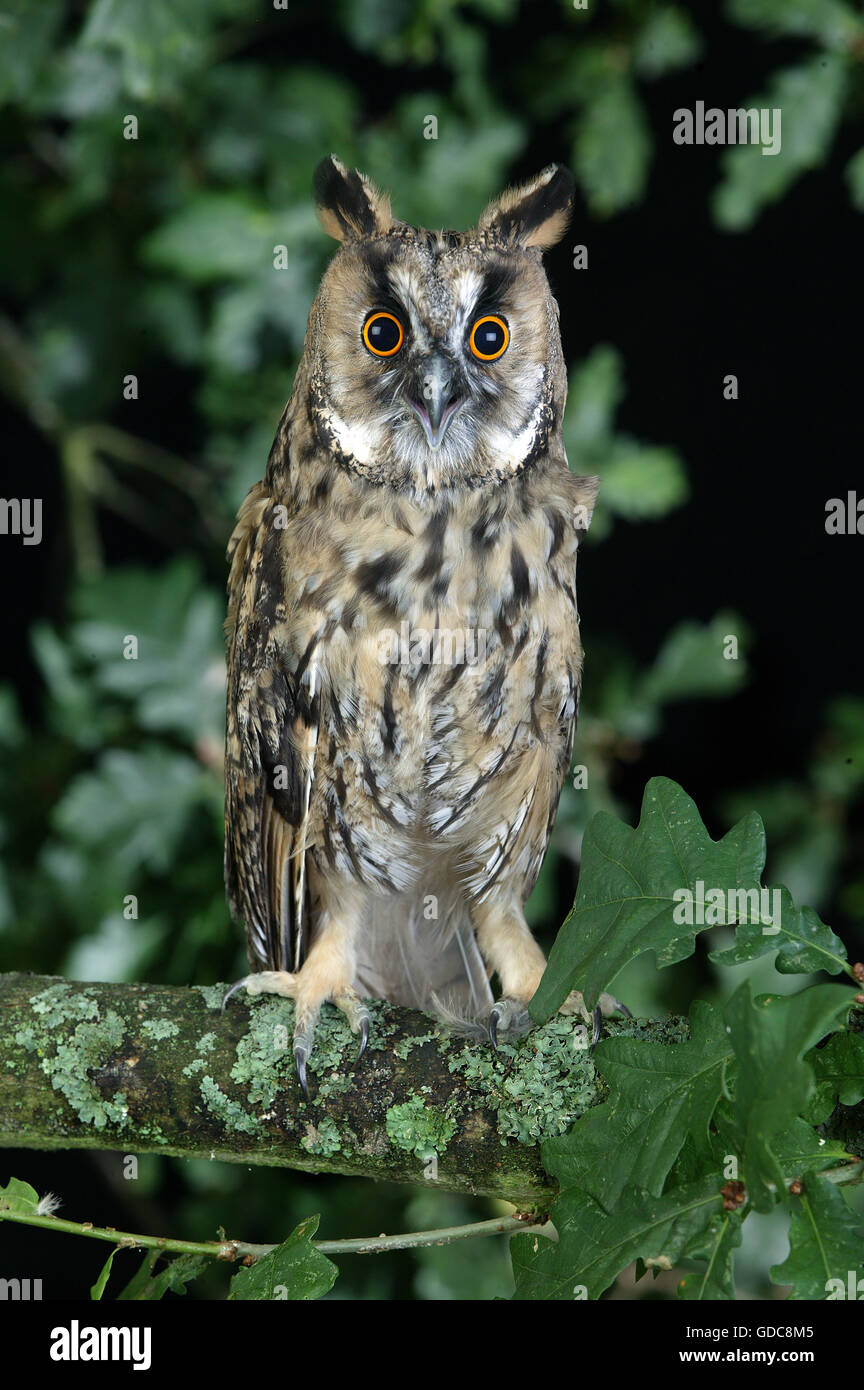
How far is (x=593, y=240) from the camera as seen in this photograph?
2461mm

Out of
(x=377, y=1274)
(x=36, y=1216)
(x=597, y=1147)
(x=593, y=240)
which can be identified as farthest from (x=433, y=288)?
(x=377, y=1274)

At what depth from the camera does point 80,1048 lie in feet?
4.31

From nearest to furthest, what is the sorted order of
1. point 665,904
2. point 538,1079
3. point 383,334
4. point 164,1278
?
point 665,904 → point 164,1278 → point 538,1079 → point 383,334

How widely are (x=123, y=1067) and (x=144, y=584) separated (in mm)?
940

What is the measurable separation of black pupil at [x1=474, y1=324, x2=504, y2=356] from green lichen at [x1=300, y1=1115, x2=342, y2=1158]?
2.72 ft

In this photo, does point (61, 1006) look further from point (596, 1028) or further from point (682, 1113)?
point (682, 1113)

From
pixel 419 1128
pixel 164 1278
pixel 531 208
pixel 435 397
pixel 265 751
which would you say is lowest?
pixel 164 1278

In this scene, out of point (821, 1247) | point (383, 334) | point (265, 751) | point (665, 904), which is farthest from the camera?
point (265, 751)

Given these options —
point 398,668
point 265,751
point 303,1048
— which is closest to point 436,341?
point 398,668

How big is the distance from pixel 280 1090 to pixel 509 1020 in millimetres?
298

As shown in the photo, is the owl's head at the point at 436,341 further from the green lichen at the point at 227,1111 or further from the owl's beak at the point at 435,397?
the green lichen at the point at 227,1111

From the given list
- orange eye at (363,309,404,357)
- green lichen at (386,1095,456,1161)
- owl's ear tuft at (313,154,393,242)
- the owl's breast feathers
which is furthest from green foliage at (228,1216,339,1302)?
owl's ear tuft at (313,154,393,242)

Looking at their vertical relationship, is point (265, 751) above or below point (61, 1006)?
above

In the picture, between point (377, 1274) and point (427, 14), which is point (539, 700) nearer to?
point (427, 14)
